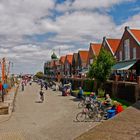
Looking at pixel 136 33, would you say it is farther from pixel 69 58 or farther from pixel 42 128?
pixel 69 58

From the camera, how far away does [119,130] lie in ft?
11.4

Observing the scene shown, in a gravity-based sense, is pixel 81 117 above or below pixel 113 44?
below

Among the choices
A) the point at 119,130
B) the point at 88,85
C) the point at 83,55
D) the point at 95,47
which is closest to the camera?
the point at 119,130

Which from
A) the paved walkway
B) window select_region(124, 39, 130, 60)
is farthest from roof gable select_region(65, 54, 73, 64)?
the paved walkway

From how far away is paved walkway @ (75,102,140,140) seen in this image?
328 cm

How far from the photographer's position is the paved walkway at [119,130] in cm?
328

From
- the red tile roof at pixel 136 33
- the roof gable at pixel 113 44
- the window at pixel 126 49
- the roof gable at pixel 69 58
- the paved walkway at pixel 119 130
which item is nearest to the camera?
the paved walkway at pixel 119 130

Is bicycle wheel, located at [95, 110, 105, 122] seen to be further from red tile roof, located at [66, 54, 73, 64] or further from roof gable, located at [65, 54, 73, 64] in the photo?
red tile roof, located at [66, 54, 73, 64]

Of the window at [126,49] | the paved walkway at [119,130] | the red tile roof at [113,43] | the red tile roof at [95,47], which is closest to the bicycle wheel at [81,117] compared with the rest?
the paved walkway at [119,130]

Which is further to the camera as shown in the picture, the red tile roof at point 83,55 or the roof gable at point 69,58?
the roof gable at point 69,58

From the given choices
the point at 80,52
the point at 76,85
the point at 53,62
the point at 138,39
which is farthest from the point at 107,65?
the point at 53,62

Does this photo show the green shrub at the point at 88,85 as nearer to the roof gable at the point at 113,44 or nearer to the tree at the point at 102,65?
the tree at the point at 102,65

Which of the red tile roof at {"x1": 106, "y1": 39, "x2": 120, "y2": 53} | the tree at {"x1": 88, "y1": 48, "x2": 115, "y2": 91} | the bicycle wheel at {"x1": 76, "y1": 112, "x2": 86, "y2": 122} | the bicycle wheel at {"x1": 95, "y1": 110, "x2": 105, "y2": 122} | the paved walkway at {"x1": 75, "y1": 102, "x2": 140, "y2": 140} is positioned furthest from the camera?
the red tile roof at {"x1": 106, "y1": 39, "x2": 120, "y2": 53}

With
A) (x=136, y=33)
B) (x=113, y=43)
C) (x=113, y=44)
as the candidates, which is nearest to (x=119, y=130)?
(x=136, y=33)
